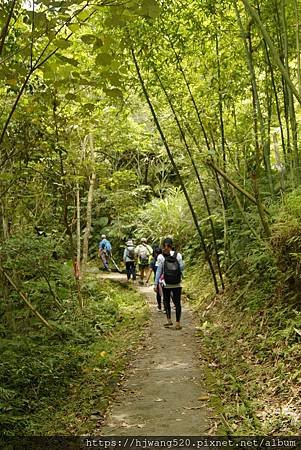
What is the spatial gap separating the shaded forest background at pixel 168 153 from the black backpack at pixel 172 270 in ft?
3.41

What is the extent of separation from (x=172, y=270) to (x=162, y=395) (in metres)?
2.80

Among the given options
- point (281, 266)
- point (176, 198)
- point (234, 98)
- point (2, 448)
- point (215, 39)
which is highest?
point (215, 39)

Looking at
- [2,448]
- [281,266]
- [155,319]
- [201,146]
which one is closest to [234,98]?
[201,146]

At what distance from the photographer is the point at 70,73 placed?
361cm

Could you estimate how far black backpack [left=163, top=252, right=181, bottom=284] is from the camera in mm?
7434

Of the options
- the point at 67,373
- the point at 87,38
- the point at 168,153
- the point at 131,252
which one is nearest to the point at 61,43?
the point at 87,38

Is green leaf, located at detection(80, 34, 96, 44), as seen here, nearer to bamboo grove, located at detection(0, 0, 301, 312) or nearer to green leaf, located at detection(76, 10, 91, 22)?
green leaf, located at detection(76, 10, 91, 22)

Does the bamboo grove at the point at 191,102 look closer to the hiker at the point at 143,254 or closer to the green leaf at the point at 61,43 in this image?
the green leaf at the point at 61,43

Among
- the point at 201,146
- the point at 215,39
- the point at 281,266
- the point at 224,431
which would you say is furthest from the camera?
the point at 201,146

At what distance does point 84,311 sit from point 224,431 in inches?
222

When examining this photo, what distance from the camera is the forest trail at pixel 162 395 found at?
4082 mm

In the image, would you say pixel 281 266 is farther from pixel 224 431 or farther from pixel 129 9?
pixel 129 9

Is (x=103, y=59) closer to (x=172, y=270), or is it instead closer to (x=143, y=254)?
(x=172, y=270)

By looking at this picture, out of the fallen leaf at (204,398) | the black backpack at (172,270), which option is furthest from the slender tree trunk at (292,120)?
the fallen leaf at (204,398)
